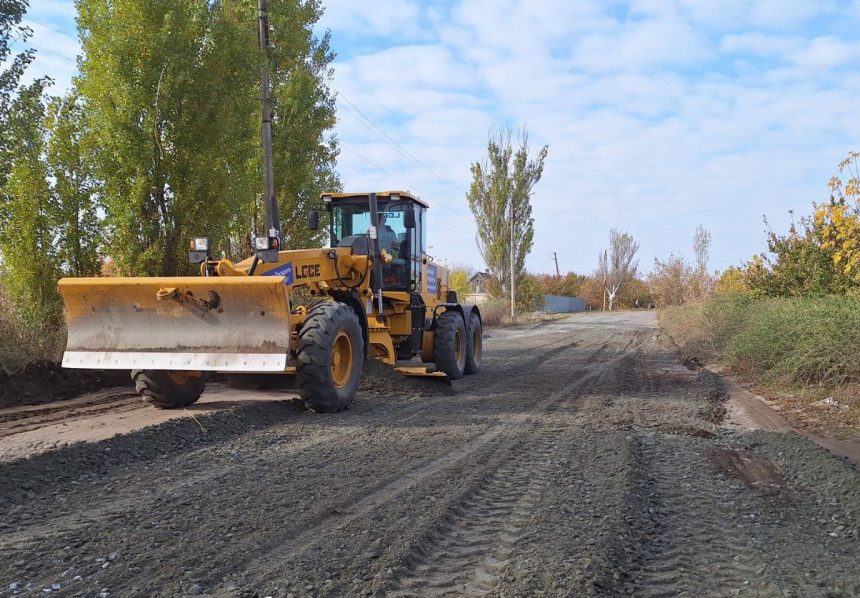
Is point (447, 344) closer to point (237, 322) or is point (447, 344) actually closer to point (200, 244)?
point (237, 322)

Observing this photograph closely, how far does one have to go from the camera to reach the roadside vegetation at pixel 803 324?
26.7ft

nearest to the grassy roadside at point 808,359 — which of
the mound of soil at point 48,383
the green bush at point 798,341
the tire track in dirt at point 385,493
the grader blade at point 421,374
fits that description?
the green bush at point 798,341

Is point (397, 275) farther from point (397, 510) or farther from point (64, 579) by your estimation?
point (64, 579)

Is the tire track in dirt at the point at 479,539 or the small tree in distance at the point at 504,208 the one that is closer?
the tire track in dirt at the point at 479,539

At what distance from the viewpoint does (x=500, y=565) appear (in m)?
3.27

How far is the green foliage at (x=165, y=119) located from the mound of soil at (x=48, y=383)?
7.52 feet

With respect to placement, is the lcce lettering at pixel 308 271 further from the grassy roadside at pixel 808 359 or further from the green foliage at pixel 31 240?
the grassy roadside at pixel 808 359

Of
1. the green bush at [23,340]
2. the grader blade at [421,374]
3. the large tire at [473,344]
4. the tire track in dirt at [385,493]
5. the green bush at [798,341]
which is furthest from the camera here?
the large tire at [473,344]

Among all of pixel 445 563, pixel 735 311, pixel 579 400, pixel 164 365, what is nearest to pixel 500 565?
pixel 445 563

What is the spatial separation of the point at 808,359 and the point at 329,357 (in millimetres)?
6416

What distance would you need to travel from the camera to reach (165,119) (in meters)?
11.7

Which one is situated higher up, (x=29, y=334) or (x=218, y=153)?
(x=218, y=153)

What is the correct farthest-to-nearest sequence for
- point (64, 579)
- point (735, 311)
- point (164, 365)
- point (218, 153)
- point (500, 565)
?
1. point (735, 311)
2. point (218, 153)
3. point (164, 365)
4. point (500, 565)
5. point (64, 579)

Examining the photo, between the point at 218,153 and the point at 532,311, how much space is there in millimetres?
32630
